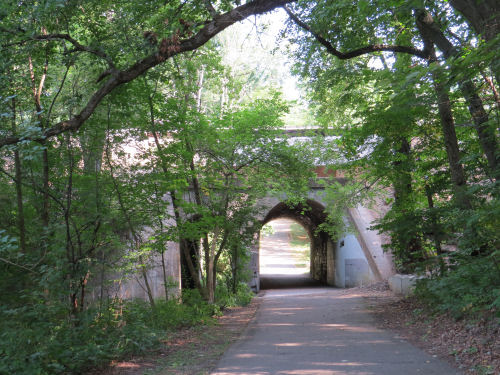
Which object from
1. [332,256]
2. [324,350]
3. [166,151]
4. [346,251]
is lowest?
[324,350]

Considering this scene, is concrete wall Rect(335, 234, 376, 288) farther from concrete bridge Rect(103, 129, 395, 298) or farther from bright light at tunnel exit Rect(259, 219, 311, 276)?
bright light at tunnel exit Rect(259, 219, 311, 276)

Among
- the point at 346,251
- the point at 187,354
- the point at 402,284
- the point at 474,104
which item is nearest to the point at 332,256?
the point at 346,251

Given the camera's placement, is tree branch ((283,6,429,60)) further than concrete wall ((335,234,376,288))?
No

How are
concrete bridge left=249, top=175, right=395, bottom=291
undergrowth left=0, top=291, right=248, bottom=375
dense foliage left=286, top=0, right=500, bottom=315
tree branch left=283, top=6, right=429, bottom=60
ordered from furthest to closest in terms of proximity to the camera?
concrete bridge left=249, top=175, right=395, bottom=291
tree branch left=283, top=6, right=429, bottom=60
dense foliage left=286, top=0, right=500, bottom=315
undergrowth left=0, top=291, right=248, bottom=375

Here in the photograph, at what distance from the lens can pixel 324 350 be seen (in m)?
6.46

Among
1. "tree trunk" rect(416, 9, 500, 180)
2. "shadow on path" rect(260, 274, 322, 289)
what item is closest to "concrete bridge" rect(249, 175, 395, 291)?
"shadow on path" rect(260, 274, 322, 289)

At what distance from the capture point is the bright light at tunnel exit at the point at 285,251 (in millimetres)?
42344

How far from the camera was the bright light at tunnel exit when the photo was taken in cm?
4234

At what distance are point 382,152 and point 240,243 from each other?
16.8 ft

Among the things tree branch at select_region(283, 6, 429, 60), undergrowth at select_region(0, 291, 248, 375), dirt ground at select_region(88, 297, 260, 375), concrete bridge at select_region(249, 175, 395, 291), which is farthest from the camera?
concrete bridge at select_region(249, 175, 395, 291)

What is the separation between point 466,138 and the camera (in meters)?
9.43

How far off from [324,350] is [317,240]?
24.0 m

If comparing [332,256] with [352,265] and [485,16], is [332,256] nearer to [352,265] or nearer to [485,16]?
[352,265]

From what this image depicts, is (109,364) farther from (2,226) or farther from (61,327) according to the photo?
(2,226)
